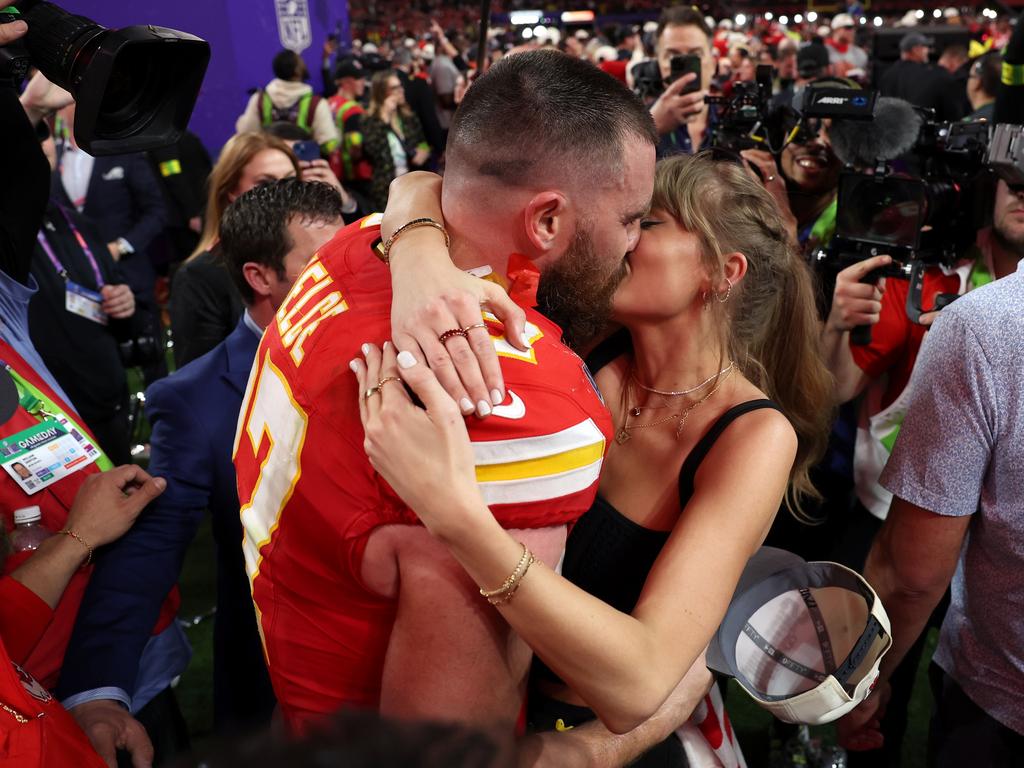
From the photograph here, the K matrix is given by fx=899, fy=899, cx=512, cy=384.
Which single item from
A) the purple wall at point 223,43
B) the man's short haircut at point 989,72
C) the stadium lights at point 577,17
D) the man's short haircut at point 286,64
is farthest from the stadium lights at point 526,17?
the man's short haircut at point 989,72

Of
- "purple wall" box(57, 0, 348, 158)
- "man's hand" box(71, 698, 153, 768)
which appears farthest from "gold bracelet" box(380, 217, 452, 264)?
"purple wall" box(57, 0, 348, 158)

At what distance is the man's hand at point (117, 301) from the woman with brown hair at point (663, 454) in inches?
84.2

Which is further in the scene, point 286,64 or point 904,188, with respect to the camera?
point 286,64

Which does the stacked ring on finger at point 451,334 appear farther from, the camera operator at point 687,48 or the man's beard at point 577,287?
the camera operator at point 687,48

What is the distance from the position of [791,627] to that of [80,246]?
285 cm

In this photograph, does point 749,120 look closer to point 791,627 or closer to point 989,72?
point 791,627

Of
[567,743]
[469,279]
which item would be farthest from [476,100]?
[567,743]

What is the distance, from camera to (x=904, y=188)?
218 centimetres

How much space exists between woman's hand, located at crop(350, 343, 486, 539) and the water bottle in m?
0.91

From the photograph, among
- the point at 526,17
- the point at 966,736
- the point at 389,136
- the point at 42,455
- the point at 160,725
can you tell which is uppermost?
the point at 42,455

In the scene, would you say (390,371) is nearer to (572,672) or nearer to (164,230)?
(572,672)

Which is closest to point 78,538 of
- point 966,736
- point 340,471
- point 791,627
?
point 340,471

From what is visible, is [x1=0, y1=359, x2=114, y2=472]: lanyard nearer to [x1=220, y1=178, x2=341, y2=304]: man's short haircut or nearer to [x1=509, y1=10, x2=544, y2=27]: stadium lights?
[x1=220, y1=178, x2=341, y2=304]: man's short haircut

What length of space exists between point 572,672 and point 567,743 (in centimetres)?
23
